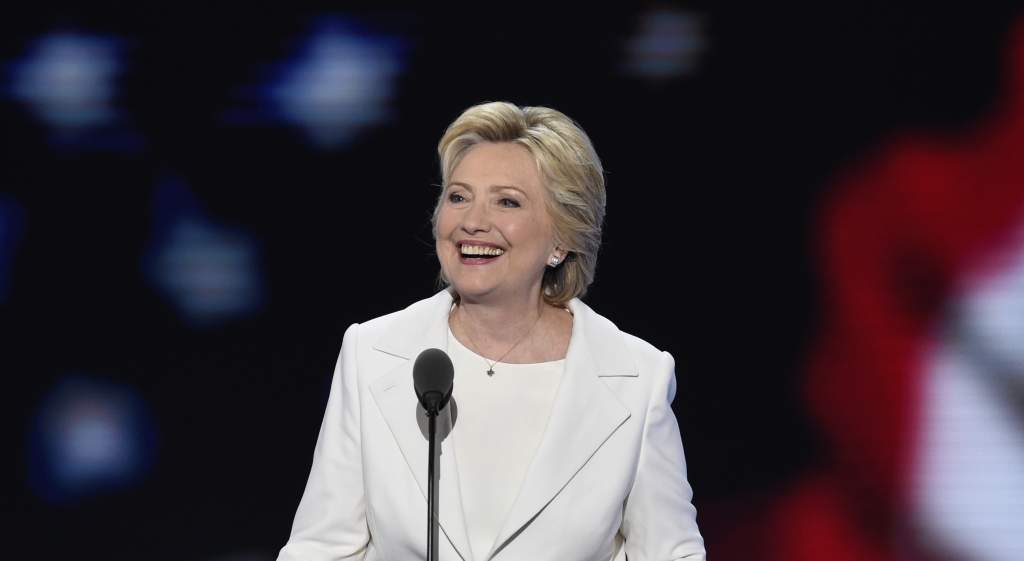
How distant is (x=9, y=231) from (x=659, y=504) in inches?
79.2

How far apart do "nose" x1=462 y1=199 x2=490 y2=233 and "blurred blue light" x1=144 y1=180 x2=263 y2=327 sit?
114cm

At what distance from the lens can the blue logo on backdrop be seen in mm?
2848

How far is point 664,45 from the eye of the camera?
9.39ft

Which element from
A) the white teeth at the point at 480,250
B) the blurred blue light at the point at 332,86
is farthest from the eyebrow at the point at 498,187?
the blurred blue light at the point at 332,86

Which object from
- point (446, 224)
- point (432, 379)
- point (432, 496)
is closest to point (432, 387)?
point (432, 379)

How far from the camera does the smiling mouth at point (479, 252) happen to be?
190 centimetres

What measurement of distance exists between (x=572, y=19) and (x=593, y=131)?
12.5 inches

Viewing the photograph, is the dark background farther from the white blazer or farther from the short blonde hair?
the white blazer

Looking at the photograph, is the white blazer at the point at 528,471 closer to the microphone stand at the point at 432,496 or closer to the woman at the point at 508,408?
the woman at the point at 508,408

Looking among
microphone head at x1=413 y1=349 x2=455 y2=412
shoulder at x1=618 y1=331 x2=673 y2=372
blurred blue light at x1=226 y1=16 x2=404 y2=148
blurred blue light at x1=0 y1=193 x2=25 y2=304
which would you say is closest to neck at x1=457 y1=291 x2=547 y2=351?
shoulder at x1=618 y1=331 x2=673 y2=372

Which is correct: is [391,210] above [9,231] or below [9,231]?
above

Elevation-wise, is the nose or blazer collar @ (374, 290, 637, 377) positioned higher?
the nose

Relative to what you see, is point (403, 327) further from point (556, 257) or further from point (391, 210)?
point (391, 210)

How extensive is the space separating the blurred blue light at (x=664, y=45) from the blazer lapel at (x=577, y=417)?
3.52ft
